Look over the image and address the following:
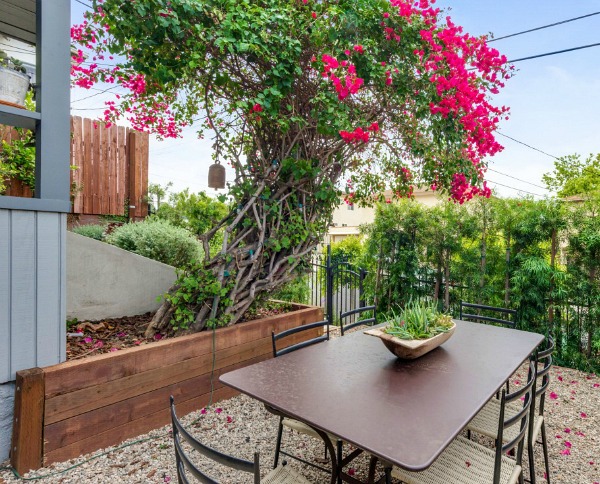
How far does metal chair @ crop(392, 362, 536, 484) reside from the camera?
1290mm

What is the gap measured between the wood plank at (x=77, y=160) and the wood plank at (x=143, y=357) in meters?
4.15

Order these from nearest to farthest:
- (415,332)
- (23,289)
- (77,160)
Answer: (415,332), (23,289), (77,160)

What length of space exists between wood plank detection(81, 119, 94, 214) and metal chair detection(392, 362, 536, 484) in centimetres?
581

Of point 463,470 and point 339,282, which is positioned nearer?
point 463,470

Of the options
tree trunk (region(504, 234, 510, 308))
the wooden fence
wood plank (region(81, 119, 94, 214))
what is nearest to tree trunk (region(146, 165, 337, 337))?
tree trunk (region(504, 234, 510, 308))

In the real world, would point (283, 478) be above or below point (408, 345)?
below

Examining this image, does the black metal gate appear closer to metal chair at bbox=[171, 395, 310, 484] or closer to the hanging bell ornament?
the hanging bell ornament

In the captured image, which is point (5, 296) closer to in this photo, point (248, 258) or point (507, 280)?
point (248, 258)

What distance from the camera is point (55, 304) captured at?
80.5 inches

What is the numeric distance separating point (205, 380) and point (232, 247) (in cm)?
101

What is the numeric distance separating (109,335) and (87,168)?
3998 millimetres

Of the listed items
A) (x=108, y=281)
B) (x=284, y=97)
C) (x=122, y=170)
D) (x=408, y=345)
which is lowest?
(x=408, y=345)

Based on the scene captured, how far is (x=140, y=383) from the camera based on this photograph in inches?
85.5

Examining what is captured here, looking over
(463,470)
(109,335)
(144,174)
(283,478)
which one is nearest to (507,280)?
(463,470)
